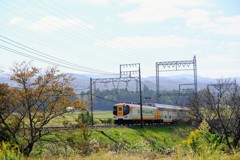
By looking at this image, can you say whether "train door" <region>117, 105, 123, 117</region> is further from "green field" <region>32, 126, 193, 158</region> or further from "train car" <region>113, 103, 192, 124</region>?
"green field" <region>32, 126, 193, 158</region>

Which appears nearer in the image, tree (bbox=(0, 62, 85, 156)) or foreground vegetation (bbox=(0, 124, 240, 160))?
foreground vegetation (bbox=(0, 124, 240, 160))

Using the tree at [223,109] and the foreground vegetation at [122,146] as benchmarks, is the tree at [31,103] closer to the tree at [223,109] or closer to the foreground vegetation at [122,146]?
the foreground vegetation at [122,146]

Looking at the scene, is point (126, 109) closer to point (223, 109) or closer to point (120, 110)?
point (120, 110)

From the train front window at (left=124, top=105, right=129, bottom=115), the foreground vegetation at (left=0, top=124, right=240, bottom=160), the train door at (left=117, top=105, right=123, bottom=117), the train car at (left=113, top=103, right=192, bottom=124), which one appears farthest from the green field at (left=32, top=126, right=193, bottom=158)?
the train door at (left=117, top=105, right=123, bottom=117)

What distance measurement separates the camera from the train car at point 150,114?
4206 cm

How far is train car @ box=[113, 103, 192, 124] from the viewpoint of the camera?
138 ft

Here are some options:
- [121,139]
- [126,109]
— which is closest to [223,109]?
[121,139]

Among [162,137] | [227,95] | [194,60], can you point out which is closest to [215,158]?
[227,95]

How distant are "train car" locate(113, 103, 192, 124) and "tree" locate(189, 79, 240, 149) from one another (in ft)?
19.3

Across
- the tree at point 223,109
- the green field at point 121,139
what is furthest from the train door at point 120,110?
the tree at point 223,109

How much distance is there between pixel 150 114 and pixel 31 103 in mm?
27978

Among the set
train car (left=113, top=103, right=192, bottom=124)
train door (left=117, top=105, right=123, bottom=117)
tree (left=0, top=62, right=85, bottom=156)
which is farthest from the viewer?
train door (left=117, top=105, right=123, bottom=117)

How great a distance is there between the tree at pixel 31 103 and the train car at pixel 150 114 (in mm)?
22519

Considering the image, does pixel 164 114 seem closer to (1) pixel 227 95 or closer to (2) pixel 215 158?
(1) pixel 227 95
